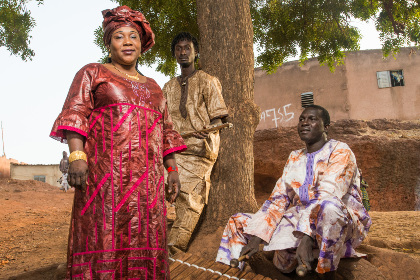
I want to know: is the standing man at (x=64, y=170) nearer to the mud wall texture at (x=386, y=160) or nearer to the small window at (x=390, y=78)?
the mud wall texture at (x=386, y=160)

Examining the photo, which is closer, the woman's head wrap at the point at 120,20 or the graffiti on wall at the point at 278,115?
the woman's head wrap at the point at 120,20

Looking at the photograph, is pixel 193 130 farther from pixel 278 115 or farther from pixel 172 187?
pixel 278 115

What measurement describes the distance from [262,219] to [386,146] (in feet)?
29.7

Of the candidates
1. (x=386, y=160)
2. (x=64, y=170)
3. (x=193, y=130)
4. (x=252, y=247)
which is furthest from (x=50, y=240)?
(x=64, y=170)

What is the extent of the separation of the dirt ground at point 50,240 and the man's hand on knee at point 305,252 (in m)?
1.12

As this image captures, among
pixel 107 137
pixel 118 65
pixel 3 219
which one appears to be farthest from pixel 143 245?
pixel 3 219

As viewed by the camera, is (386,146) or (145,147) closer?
(145,147)

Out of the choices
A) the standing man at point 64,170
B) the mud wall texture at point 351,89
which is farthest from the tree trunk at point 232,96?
the standing man at point 64,170

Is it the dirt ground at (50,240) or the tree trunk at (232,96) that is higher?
the tree trunk at (232,96)

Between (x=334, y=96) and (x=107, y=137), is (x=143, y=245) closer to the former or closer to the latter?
(x=107, y=137)

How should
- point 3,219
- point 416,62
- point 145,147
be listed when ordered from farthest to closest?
point 416,62 → point 3,219 → point 145,147

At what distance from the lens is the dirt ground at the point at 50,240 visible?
3.89 meters

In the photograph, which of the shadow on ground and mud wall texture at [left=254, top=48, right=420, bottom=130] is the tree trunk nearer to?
the shadow on ground

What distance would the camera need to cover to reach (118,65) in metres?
2.28
